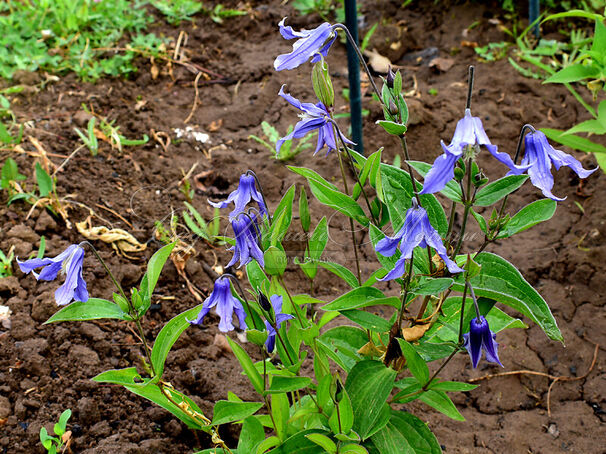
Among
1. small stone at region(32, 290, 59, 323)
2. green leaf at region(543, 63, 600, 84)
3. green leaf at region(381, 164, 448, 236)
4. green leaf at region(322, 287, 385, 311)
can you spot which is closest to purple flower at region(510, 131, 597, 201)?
green leaf at region(381, 164, 448, 236)

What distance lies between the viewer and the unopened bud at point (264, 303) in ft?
5.25

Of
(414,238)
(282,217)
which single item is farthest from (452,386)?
(282,217)

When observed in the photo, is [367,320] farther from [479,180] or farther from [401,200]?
[479,180]

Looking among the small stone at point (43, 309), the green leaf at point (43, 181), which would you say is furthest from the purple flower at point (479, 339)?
the green leaf at point (43, 181)

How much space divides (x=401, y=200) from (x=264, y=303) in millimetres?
564

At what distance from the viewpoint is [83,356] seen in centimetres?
238

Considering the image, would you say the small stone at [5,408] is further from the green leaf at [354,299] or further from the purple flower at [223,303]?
the green leaf at [354,299]

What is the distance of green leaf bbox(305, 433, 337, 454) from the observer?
169 centimetres

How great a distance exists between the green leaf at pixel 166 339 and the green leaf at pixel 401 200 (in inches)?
26.3

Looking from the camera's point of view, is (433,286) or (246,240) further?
(246,240)

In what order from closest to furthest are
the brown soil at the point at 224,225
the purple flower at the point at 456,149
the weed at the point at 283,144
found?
the purple flower at the point at 456,149
the brown soil at the point at 224,225
the weed at the point at 283,144

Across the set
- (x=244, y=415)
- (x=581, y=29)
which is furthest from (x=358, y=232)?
(x=581, y=29)

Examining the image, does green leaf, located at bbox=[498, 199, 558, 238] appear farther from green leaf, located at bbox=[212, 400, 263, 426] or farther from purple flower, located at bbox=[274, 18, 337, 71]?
green leaf, located at bbox=[212, 400, 263, 426]

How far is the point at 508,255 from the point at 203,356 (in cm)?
168
